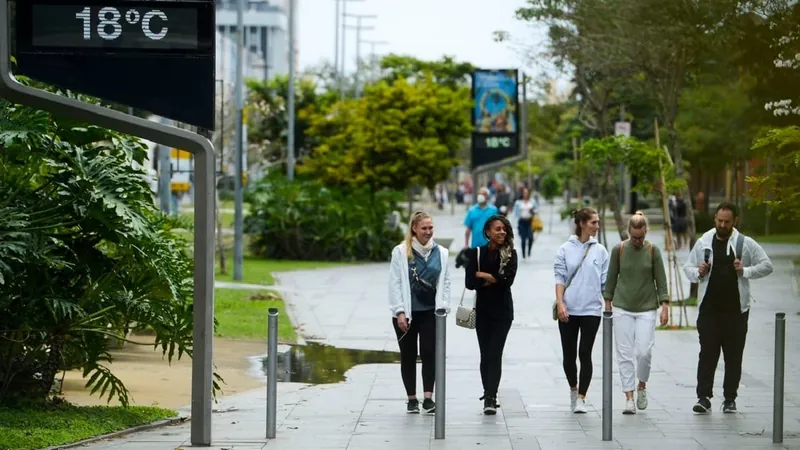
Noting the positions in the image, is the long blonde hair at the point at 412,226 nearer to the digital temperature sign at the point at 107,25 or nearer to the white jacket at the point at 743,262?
the white jacket at the point at 743,262

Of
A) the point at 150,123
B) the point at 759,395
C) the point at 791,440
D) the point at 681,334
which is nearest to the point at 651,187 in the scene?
the point at 681,334

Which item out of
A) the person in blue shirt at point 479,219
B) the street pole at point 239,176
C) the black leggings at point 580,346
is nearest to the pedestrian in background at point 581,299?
the black leggings at point 580,346

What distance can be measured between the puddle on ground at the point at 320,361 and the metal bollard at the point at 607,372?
464 centimetres

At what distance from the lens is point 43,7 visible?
1001cm

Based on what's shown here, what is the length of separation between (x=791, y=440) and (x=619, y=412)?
77.8 inches

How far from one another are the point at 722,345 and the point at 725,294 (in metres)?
0.49

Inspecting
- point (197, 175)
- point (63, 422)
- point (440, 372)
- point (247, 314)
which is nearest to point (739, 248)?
point (440, 372)

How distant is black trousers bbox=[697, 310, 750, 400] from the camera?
1222 cm

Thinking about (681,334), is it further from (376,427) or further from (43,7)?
(43,7)

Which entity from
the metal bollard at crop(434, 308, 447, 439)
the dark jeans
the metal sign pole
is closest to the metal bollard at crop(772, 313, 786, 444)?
the metal bollard at crop(434, 308, 447, 439)

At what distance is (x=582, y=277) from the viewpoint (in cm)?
1238

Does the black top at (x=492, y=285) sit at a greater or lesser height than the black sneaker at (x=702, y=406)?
greater

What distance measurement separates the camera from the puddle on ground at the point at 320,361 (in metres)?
15.1

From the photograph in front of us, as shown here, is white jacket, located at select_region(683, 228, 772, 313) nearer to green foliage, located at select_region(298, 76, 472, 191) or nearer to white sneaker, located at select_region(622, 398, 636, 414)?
white sneaker, located at select_region(622, 398, 636, 414)
